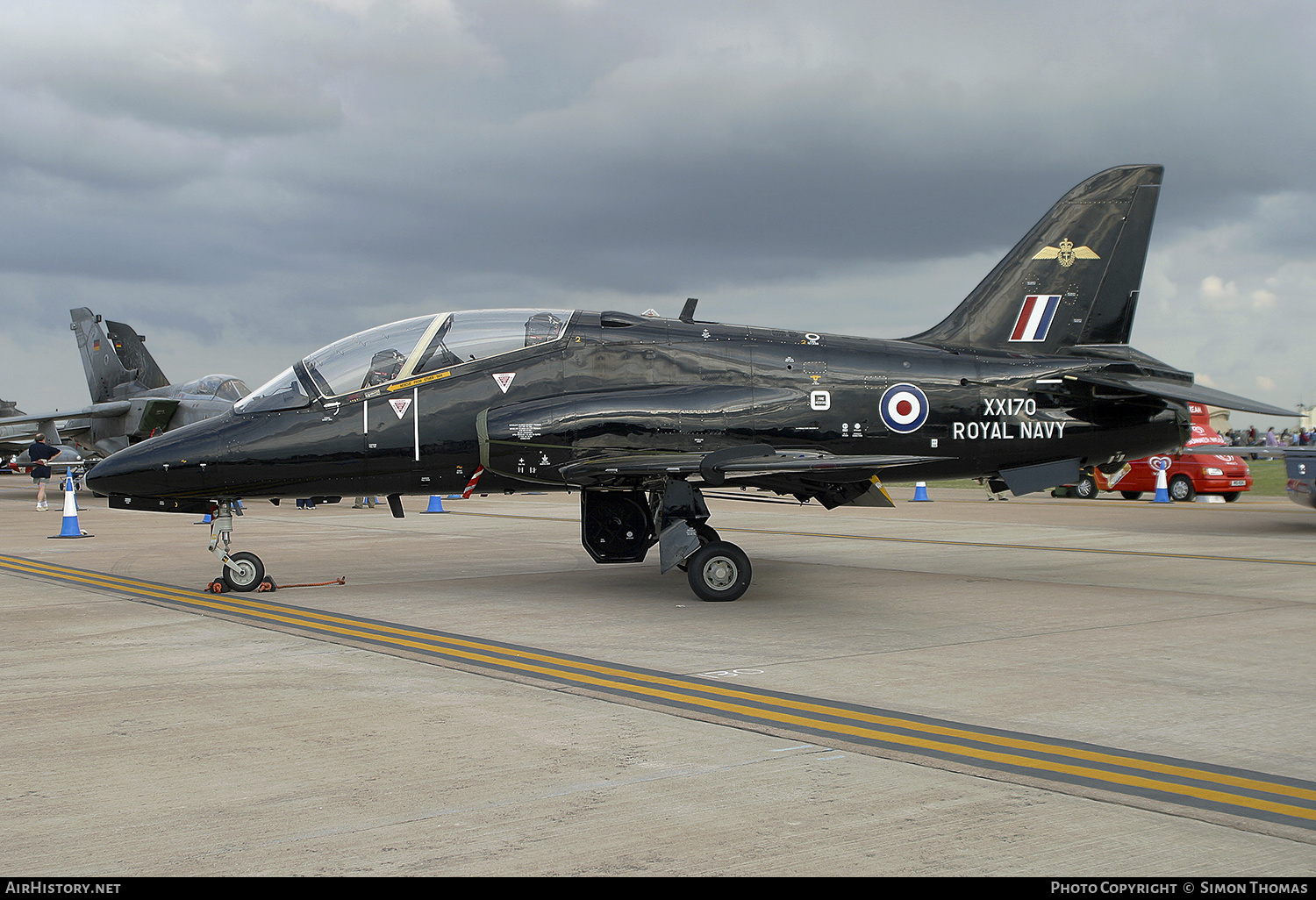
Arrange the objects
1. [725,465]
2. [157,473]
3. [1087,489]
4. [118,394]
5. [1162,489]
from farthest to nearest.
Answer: [118,394]
[1087,489]
[1162,489]
[157,473]
[725,465]

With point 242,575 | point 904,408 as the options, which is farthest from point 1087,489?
point 242,575

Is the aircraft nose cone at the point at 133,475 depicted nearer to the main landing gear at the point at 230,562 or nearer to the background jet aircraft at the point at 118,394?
the main landing gear at the point at 230,562

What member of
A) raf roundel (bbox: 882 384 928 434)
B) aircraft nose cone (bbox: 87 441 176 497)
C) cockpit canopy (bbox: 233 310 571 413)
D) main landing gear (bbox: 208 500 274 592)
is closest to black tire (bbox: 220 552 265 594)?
main landing gear (bbox: 208 500 274 592)

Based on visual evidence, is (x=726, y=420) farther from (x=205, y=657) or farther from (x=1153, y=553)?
(x=1153, y=553)

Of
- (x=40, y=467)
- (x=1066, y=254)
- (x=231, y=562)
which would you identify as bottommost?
(x=231, y=562)

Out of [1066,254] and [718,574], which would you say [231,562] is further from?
[1066,254]

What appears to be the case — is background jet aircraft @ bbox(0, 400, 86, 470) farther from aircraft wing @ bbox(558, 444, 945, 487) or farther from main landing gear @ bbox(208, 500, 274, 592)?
aircraft wing @ bbox(558, 444, 945, 487)

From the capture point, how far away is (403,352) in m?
11.6

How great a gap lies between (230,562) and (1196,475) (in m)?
25.2

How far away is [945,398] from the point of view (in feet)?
39.5

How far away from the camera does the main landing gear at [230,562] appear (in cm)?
1163

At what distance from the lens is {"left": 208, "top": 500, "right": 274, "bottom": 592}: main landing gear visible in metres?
11.6

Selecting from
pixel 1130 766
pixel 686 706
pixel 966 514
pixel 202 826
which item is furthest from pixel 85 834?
pixel 966 514

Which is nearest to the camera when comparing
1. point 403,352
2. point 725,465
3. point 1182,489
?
point 725,465
